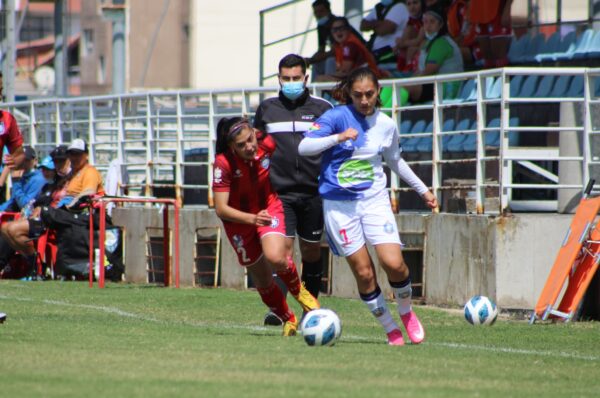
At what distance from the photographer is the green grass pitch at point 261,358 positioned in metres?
7.47

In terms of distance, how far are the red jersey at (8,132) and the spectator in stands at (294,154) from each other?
242 centimetres

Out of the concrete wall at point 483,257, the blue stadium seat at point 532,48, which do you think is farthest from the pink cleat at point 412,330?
the blue stadium seat at point 532,48

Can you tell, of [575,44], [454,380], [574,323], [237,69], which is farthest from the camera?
[237,69]

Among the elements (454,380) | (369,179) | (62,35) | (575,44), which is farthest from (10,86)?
(454,380)

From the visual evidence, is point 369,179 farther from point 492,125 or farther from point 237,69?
point 237,69

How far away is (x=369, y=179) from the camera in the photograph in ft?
33.1

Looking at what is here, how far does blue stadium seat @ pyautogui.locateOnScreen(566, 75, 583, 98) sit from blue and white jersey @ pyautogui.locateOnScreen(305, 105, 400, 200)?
693 centimetres

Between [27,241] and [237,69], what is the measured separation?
4024 centimetres

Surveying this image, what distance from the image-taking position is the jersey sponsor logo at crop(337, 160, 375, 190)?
10070 mm

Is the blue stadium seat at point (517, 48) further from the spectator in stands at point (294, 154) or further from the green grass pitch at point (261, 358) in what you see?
the spectator in stands at point (294, 154)

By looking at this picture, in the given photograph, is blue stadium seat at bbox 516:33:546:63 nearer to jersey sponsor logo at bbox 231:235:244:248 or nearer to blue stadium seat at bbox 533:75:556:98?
blue stadium seat at bbox 533:75:556:98

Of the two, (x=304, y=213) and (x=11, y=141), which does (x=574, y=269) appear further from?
(x=11, y=141)

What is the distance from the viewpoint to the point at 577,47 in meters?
18.6

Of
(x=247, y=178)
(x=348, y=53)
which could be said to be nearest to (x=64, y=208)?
(x=348, y=53)
